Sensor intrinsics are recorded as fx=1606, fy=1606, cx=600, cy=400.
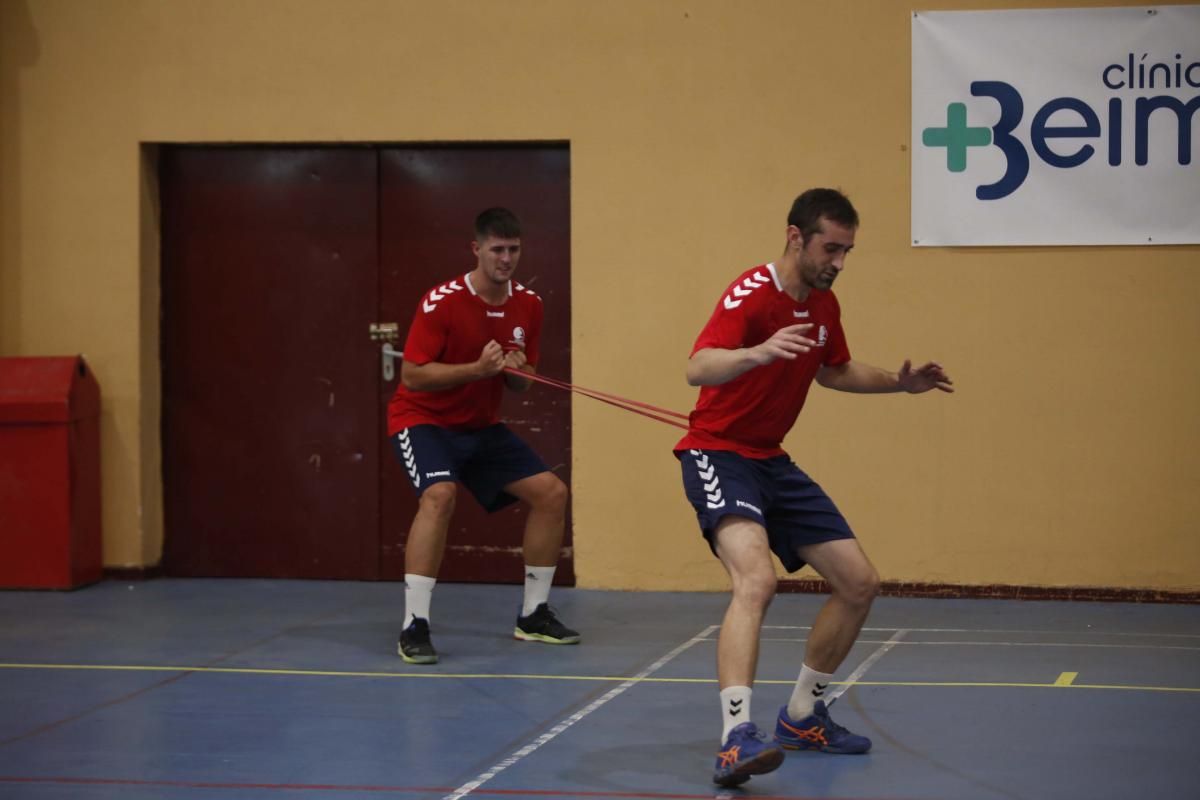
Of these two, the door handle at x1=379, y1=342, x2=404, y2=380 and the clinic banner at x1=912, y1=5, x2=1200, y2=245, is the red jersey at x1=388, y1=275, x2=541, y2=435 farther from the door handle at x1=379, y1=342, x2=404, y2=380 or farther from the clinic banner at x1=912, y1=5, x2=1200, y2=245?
the clinic banner at x1=912, y1=5, x2=1200, y2=245

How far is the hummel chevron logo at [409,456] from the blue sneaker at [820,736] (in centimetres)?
232

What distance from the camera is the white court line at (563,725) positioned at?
495 centimetres

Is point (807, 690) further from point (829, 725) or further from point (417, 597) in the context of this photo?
point (417, 597)

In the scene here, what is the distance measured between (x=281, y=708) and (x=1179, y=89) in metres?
5.60

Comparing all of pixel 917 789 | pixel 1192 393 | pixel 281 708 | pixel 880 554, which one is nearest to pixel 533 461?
pixel 281 708

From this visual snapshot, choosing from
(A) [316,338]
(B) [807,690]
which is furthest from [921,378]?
(A) [316,338]

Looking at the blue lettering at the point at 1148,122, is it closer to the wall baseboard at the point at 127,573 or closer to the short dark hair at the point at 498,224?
the short dark hair at the point at 498,224

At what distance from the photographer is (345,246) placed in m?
9.20

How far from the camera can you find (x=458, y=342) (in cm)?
714

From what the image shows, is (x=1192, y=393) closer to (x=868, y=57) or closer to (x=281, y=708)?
(x=868, y=57)

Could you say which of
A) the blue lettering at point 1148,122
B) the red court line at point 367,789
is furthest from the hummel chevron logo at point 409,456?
the blue lettering at point 1148,122

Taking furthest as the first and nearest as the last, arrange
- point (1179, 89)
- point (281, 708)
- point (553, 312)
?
1. point (553, 312)
2. point (1179, 89)
3. point (281, 708)

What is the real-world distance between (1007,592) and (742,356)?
4.33m

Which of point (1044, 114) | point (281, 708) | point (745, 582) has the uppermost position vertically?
point (1044, 114)
